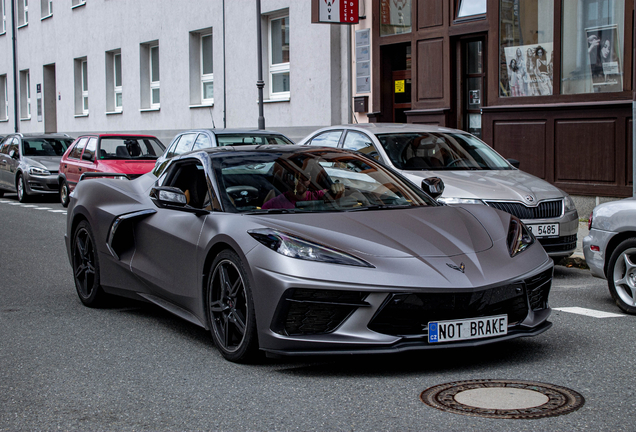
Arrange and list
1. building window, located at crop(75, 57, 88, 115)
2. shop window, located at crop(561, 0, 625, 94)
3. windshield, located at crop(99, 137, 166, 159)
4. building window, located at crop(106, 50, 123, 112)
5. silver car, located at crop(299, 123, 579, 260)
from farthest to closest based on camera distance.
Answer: building window, located at crop(75, 57, 88, 115) → building window, located at crop(106, 50, 123, 112) → windshield, located at crop(99, 137, 166, 159) → shop window, located at crop(561, 0, 625, 94) → silver car, located at crop(299, 123, 579, 260)

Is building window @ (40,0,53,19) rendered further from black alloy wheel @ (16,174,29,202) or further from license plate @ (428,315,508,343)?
license plate @ (428,315,508,343)

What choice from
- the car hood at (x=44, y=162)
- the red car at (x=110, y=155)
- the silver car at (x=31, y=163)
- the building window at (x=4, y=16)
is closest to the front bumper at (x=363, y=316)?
the red car at (x=110, y=155)

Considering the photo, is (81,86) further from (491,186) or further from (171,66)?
(491,186)

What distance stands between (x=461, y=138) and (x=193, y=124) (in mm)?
15381

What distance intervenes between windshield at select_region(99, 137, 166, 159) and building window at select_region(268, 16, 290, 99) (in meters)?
4.64

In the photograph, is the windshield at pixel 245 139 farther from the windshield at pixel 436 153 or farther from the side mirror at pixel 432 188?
the side mirror at pixel 432 188

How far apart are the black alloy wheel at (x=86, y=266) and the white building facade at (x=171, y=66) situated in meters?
12.8

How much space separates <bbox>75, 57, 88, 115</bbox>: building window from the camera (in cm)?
3419

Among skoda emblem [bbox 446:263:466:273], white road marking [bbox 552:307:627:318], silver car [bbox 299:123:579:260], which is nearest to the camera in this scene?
skoda emblem [bbox 446:263:466:273]

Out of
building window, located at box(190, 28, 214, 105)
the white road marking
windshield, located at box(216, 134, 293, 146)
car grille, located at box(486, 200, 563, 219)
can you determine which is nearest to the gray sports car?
the white road marking

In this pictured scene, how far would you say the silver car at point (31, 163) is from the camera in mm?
20562

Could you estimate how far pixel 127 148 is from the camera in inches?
718

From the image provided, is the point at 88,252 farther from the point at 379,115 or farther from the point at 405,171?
the point at 379,115

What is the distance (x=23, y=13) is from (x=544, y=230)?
116 ft
